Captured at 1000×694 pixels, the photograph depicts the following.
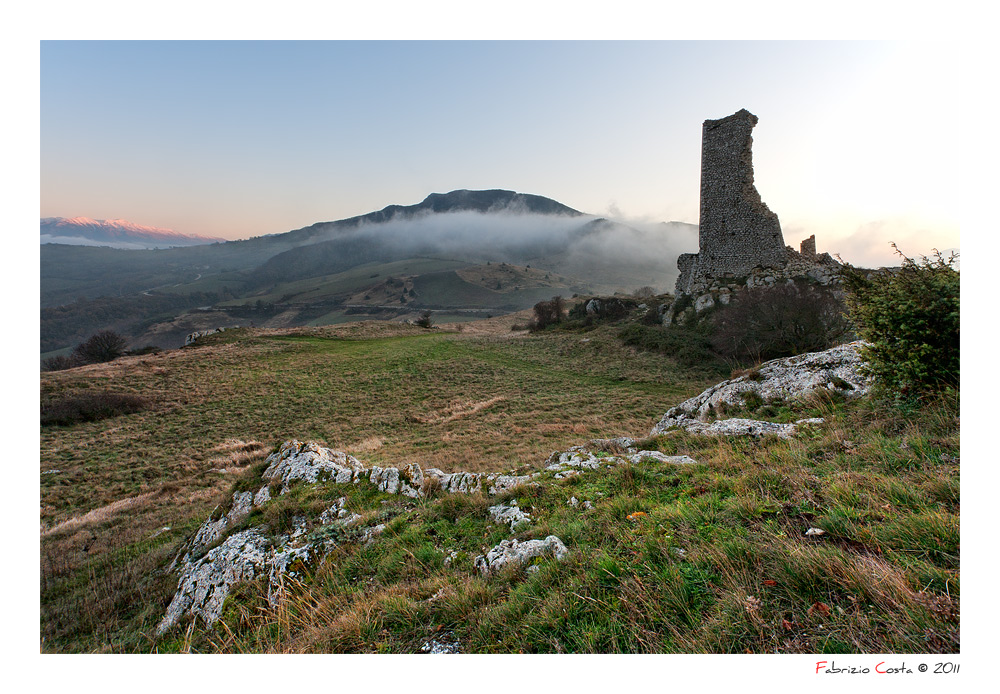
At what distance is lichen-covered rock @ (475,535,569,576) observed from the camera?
4066 mm

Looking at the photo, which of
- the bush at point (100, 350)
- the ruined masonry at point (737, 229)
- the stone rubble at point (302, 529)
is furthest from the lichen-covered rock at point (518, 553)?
the bush at point (100, 350)

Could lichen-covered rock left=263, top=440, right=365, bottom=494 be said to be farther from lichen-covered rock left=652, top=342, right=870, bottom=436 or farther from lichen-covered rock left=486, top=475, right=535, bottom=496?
lichen-covered rock left=652, top=342, right=870, bottom=436

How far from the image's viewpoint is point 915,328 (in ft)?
19.3

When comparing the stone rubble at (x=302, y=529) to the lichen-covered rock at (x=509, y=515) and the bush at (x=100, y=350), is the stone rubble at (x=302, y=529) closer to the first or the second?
the lichen-covered rock at (x=509, y=515)

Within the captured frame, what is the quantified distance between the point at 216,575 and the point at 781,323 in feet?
82.8

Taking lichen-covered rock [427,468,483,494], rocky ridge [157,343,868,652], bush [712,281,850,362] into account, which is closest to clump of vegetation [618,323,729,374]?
bush [712,281,850,362]

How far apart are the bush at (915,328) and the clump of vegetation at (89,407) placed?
30297mm

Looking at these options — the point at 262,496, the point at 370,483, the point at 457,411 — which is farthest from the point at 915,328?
the point at 457,411

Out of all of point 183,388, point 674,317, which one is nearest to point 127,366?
point 183,388

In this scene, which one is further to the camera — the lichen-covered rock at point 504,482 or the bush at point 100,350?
the bush at point 100,350

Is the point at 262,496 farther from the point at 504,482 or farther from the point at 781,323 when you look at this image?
the point at 781,323

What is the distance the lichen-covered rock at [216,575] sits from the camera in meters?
4.62

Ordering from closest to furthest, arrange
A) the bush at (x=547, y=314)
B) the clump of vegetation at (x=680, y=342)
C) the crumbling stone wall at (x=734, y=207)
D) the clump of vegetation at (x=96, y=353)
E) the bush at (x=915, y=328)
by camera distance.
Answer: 1. the bush at (x=915, y=328)
2. the clump of vegetation at (x=680, y=342)
3. the crumbling stone wall at (x=734, y=207)
4. the clump of vegetation at (x=96, y=353)
5. the bush at (x=547, y=314)
